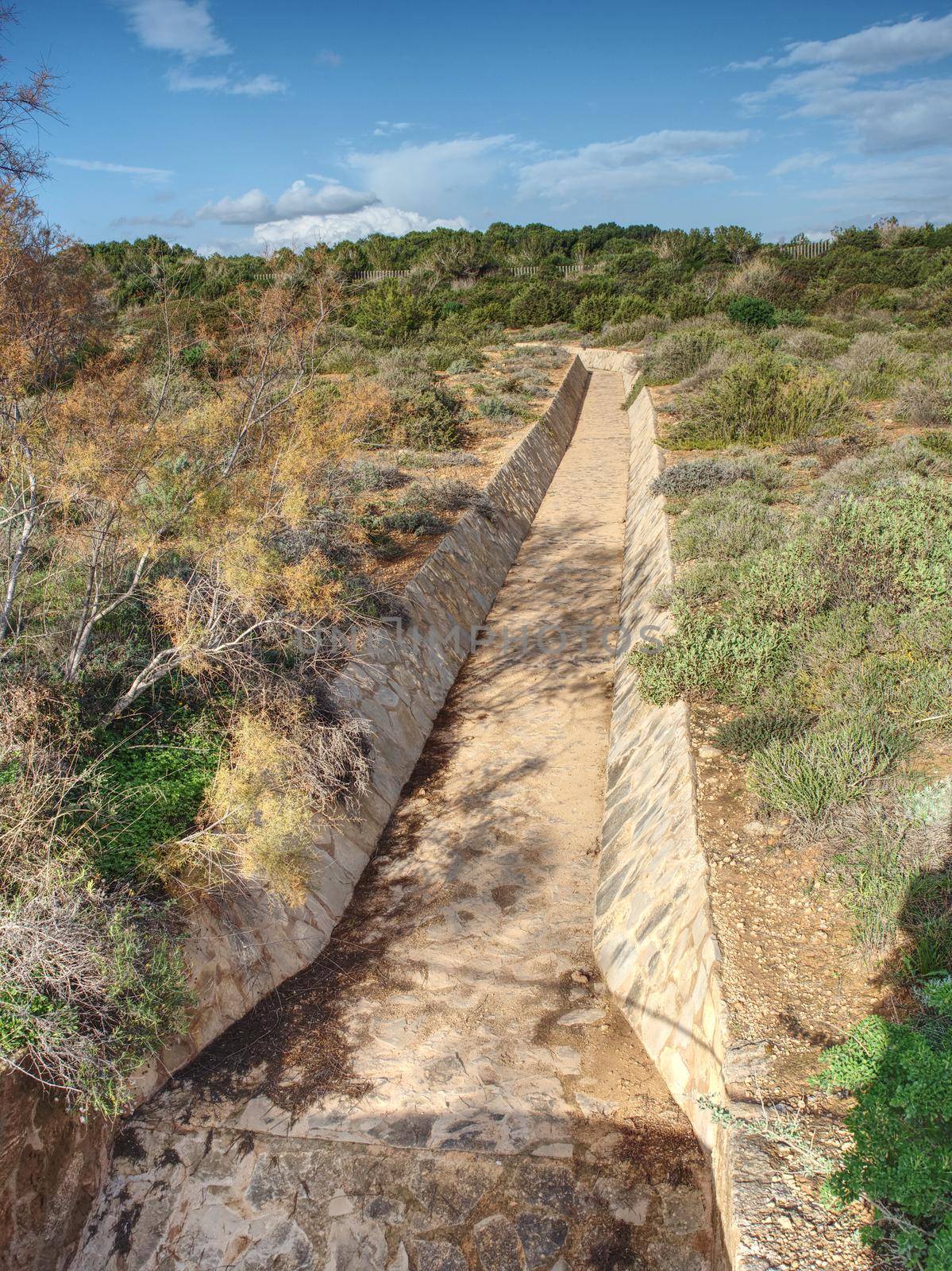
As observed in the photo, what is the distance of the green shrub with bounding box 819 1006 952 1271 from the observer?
254cm

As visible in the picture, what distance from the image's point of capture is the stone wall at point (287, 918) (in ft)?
12.1

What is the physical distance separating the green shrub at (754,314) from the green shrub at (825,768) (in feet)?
90.9

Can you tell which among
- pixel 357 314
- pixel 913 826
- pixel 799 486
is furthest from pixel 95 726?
pixel 357 314

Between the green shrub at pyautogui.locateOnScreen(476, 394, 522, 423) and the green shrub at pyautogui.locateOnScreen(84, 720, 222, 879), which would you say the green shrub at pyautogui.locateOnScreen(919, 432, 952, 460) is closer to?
the green shrub at pyautogui.locateOnScreen(476, 394, 522, 423)

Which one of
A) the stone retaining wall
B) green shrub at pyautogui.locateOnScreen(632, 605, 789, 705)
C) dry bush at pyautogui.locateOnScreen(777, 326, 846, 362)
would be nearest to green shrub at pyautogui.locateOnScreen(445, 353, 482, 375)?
dry bush at pyautogui.locateOnScreen(777, 326, 846, 362)

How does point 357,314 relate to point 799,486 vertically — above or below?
A: above

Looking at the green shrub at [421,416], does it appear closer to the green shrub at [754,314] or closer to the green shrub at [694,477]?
the green shrub at [694,477]

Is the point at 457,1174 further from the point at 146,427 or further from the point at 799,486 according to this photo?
the point at 799,486

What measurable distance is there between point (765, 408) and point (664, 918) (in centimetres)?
1289

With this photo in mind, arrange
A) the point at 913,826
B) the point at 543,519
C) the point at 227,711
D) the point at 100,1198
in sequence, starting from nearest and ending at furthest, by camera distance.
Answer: the point at 100,1198, the point at 913,826, the point at 227,711, the point at 543,519

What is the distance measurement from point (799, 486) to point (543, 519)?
541 centimetres

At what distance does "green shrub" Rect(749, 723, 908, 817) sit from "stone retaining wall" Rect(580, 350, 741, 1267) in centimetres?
59

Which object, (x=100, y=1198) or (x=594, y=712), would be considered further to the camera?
(x=594, y=712)

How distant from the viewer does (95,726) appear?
568cm
